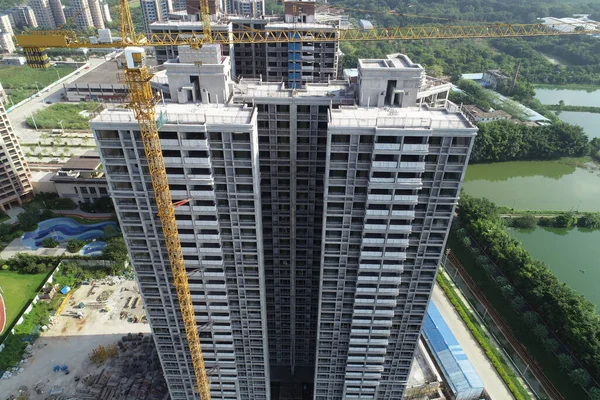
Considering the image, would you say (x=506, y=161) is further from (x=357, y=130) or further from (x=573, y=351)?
(x=357, y=130)

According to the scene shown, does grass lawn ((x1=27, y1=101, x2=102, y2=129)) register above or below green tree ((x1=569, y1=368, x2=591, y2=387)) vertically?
above

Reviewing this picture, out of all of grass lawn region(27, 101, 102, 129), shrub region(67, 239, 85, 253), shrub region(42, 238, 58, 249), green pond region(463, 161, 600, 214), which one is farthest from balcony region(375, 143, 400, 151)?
grass lawn region(27, 101, 102, 129)

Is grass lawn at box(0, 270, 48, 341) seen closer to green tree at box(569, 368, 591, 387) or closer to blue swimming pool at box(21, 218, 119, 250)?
blue swimming pool at box(21, 218, 119, 250)

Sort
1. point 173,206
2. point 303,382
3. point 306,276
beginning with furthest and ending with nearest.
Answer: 1. point 303,382
2. point 306,276
3. point 173,206

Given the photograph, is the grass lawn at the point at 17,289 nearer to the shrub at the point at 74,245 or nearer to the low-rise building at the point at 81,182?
the shrub at the point at 74,245

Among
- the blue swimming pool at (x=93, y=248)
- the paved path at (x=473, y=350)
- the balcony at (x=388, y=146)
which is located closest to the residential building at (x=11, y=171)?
the blue swimming pool at (x=93, y=248)

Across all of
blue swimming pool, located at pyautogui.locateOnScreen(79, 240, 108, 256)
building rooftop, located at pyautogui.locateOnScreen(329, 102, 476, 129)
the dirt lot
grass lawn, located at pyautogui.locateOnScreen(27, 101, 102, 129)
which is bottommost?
the dirt lot

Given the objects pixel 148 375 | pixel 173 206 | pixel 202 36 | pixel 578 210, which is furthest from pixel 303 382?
pixel 578 210
